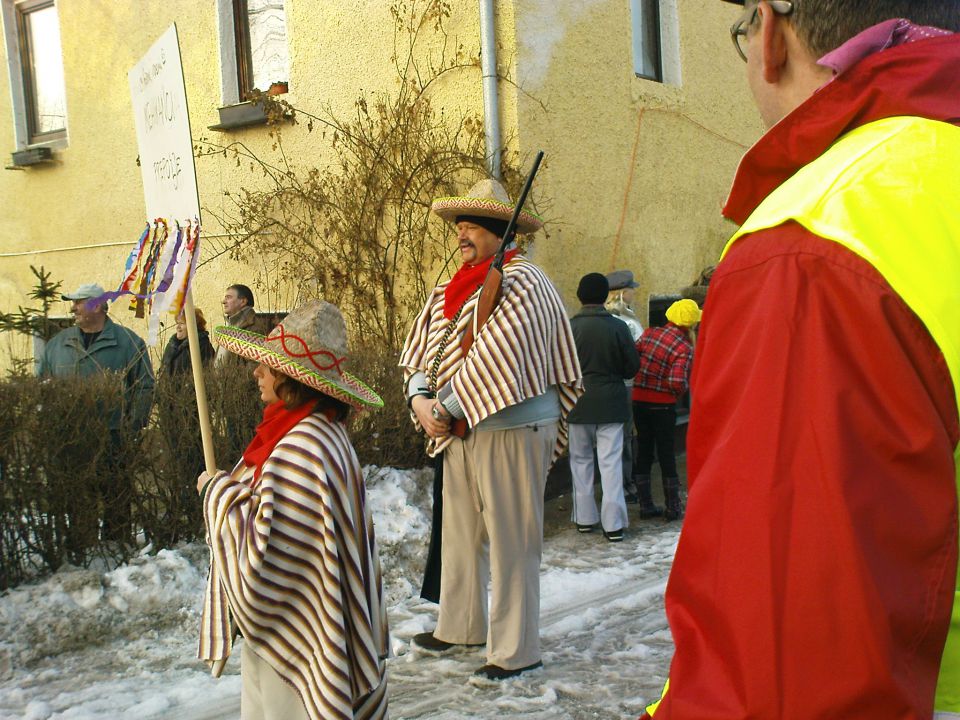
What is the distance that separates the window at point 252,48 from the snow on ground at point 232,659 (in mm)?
5898

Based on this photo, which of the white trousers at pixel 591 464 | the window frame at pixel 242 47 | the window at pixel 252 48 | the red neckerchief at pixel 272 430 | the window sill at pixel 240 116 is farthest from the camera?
the window frame at pixel 242 47

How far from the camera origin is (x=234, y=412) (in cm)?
633

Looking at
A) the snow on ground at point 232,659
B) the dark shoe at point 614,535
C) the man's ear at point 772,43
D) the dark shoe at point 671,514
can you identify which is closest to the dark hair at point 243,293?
the snow on ground at point 232,659

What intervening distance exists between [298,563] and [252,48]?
29.2 ft

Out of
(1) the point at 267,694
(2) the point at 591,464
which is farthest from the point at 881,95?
(2) the point at 591,464

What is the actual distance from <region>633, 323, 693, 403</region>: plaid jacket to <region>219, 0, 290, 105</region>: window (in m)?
4.83

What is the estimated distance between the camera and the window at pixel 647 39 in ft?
35.4

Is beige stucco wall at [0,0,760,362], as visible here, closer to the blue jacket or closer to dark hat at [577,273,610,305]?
dark hat at [577,273,610,305]

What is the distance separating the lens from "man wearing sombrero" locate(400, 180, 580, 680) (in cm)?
479

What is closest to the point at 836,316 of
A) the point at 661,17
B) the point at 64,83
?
the point at 661,17

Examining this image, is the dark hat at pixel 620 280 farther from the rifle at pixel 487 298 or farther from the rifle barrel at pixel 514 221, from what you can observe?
the rifle at pixel 487 298

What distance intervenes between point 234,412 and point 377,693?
345 cm

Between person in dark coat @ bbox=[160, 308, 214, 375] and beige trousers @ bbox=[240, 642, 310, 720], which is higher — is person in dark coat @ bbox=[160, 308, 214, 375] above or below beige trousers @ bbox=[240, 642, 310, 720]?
above

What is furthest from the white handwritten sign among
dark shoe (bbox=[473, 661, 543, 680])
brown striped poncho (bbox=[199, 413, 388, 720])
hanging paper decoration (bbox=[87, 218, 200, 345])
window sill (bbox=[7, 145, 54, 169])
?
window sill (bbox=[7, 145, 54, 169])
